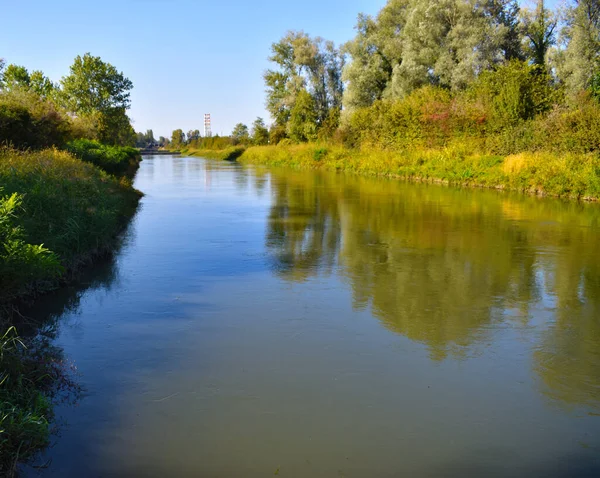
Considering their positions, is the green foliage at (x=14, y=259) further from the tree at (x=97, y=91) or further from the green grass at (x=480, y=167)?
the tree at (x=97, y=91)

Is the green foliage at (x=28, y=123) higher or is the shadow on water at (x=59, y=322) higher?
the green foliage at (x=28, y=123)

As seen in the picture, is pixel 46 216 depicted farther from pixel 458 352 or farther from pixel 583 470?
pixel 583 470

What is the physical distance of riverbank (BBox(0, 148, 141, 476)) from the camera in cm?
389

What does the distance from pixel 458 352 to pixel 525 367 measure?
68 cm

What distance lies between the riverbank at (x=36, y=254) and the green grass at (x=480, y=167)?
14128mm

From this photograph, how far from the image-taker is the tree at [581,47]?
26.0 metres

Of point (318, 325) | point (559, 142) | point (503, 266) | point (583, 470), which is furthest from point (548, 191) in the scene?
point (583, 470)

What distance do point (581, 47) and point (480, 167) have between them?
9.00 metres

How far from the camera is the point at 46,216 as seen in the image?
870 cm

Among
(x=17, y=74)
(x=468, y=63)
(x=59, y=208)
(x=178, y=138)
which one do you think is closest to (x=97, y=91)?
(x=17, y=74)

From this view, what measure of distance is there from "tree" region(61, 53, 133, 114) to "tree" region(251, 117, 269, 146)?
1697cm

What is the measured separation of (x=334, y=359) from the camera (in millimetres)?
5762

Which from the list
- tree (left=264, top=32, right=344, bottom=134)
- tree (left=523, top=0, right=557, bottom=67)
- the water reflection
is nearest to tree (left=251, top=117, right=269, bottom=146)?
tree (left=264, top=32, right=344, bottom=134)

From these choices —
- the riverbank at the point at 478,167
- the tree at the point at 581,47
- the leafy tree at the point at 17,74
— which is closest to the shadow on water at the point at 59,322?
the riverbank at the point at 478,167
